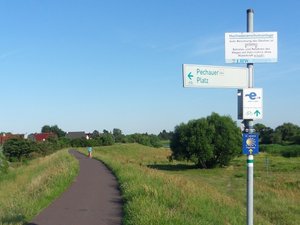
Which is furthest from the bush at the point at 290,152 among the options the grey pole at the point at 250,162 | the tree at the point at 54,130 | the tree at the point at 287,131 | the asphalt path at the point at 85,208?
the tree at the point at 54,130

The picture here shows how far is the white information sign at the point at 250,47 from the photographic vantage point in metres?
7.05

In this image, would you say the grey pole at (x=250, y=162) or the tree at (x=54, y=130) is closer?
the grey pole at (x=250, y=162)

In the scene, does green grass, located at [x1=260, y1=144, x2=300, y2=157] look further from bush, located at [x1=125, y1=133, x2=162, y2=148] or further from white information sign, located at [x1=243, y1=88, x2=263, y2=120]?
white information sign, located at [x1=243, y1=88, x2=263, y2=120]

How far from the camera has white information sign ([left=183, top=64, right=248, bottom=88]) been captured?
7.04m

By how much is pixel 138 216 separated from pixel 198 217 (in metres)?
1.42

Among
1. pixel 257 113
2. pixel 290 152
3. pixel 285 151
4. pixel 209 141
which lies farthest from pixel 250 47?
pixel 285 151

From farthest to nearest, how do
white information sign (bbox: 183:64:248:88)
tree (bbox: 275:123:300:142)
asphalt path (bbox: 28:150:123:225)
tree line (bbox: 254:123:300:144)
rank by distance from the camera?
tree (bbox: 275:123:300:142) < tree line (bbox: 254:123:300:144) < asphalt path (bbox: 28:150:123:225) < white information sign (bbox: 183:64:248:88)

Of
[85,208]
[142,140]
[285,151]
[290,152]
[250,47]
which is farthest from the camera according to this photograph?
[142,140]

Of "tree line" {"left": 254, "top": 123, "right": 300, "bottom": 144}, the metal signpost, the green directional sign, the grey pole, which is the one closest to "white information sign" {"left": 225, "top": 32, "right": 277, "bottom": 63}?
the metal signpost

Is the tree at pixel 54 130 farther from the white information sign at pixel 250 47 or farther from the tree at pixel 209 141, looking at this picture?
the white information sign at pixel 250 47

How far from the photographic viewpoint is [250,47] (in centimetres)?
712

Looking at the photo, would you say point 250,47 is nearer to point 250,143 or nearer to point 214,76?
point 214,76

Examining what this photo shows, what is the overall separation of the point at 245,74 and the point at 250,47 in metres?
0.42

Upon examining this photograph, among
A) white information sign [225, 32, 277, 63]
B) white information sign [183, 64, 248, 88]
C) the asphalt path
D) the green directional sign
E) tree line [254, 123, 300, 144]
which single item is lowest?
the asphalt path
